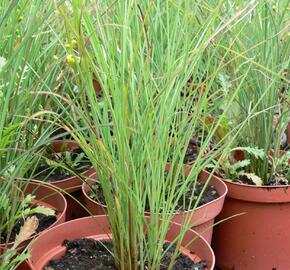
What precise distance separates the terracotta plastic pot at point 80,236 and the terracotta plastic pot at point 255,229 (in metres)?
0.35

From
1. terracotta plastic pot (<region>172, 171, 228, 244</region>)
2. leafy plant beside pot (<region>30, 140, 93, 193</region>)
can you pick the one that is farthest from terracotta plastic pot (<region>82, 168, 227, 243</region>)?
leafy plant beside pot (<region>30, 140, 93, 193</region>)

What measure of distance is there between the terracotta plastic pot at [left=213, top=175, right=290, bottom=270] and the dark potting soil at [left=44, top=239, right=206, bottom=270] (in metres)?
0.37

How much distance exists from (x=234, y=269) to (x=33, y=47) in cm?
83

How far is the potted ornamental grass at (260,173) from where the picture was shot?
145 cm

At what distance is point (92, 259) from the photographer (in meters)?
1.12

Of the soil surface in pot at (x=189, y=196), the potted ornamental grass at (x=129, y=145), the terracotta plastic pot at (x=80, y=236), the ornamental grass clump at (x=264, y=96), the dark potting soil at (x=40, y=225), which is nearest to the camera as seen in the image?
the potted ornamental grass at (x=129, y=145)

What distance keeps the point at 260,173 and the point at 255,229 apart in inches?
6.4

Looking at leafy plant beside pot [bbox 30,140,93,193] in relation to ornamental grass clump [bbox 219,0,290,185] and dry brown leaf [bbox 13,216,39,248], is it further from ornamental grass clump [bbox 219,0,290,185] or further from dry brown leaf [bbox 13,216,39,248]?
ornamental grass clump [bbox 219,0,290,185]

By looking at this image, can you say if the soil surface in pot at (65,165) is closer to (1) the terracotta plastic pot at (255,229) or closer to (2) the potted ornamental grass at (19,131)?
(2) the potted ornamental grass at (19,131)

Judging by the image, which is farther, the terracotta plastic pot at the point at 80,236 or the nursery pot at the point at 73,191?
the nursery pot at the point at 73,191

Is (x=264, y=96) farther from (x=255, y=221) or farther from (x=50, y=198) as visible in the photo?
(x=50, y=198)

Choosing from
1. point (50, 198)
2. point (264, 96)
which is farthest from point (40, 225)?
point (264, 96)

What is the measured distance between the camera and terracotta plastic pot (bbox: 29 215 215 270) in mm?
1080

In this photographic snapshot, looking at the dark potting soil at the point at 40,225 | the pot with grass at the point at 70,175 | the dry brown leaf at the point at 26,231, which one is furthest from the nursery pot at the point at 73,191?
the dry brown leaf at the point at 26,231
